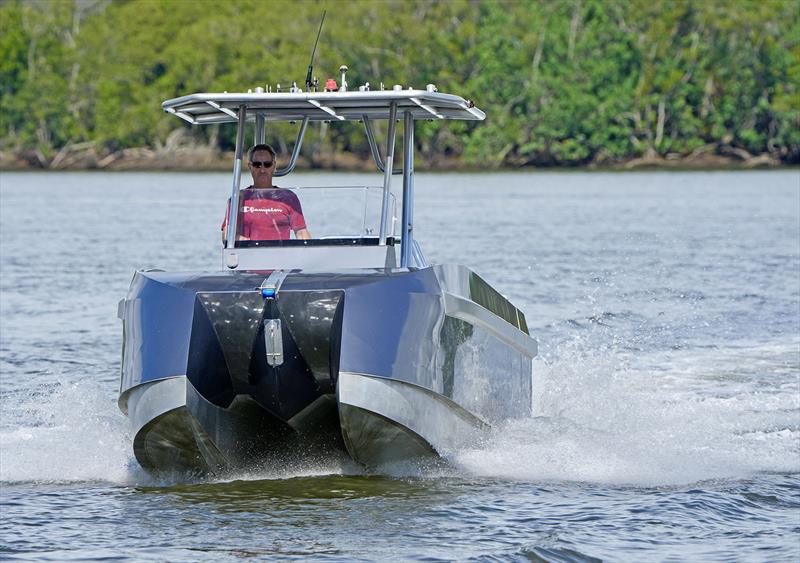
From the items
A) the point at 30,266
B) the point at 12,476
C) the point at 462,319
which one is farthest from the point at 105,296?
the point at 462,319

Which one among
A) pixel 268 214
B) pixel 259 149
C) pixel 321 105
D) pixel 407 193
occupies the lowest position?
pixel 268 214

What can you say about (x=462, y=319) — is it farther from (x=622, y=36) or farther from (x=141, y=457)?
(x=622, y=36)

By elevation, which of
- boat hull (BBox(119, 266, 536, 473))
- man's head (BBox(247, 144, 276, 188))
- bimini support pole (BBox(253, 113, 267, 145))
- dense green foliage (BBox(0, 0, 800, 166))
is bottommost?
boat hull (BBox(119, 266, 536, 473))

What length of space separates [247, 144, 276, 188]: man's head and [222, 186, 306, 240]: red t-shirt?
0.10m

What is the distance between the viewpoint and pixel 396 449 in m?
9.82

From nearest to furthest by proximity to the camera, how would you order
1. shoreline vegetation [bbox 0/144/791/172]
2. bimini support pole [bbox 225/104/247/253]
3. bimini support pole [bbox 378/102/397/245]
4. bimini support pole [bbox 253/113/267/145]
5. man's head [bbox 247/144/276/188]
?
bimini support pole [bbox 225/104/247/253]
bimini support pole [bbox 378/102/397/245]
man's head [bbox 247/144/276/188]
bimini support pole [bbox 253/113/267/145]
shoreline vegetation [bbox 0/144/791/172]

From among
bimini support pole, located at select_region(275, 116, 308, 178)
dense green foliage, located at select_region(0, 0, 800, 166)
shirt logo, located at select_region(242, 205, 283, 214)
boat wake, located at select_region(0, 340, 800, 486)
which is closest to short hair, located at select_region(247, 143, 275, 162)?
shirt logo, located at select_region(242, 205, 283, 214)

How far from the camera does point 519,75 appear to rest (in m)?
92.9

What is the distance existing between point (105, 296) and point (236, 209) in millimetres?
12329

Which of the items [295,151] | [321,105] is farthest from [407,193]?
[295,151]

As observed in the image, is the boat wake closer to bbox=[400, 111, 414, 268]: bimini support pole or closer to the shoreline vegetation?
bbox=[400, 111, 414, 268]: bimini support pole

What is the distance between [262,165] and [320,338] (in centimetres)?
173

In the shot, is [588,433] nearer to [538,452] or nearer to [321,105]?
[538,452]

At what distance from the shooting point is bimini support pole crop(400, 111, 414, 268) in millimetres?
10156
